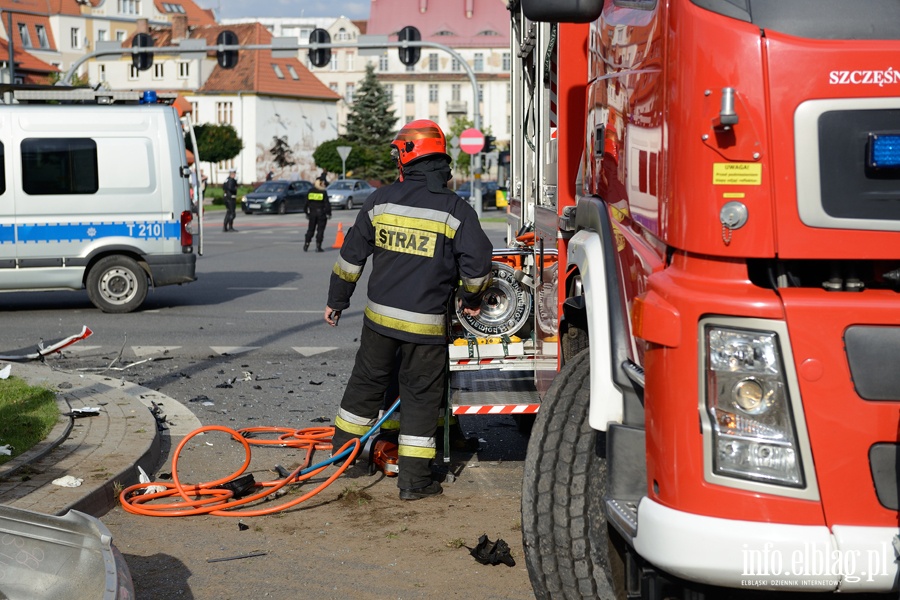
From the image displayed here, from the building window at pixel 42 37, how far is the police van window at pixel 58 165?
91099 mm

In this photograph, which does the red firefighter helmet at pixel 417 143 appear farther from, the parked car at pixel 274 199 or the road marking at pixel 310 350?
the parked car at pixel 274 199

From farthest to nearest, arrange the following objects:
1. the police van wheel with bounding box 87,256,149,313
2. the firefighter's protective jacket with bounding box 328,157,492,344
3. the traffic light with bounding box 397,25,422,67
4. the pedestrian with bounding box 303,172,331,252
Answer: the traffic light with bounding box 397,25,422,67
the pedestrian with bounding box 303,172,331,252
the police van wheel with bounding box 87,256,149,313
the firefighter's protective jacket with bounding box 328,157,492,344

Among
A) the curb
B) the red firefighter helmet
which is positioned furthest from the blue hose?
the red firefighter helmet

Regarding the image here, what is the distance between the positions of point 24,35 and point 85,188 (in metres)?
88.8

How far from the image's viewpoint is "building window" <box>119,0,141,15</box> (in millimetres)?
108250

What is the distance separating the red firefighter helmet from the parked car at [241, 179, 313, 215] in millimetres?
42176

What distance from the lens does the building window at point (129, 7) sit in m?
108

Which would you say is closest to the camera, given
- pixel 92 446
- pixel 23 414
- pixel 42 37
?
pixel 92 446

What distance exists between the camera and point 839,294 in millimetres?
2824

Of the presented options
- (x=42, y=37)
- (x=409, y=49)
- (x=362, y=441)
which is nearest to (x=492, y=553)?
(x=362, y=441)

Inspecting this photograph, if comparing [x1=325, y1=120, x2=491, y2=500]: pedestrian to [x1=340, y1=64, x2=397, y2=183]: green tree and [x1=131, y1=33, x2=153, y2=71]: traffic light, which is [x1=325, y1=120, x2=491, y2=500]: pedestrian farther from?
[x1=340, y1=64, x2=397, y2=183]: green tree

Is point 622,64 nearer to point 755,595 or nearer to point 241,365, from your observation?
point 755,595

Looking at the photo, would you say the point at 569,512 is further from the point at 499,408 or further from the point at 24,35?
the point at 24,35
